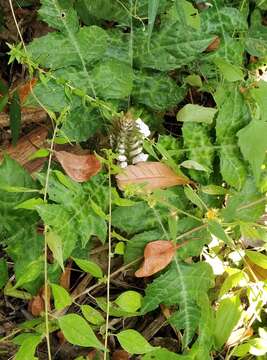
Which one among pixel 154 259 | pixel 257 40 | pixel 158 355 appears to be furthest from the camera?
pixel 257 40

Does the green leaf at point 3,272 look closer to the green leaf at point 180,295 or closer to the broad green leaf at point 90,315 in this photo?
the broad green leaf at point 90,315

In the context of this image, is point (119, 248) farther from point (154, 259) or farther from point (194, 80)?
point (194, 80)

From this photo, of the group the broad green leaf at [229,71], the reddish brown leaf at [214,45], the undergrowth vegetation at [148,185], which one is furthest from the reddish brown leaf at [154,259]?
the reddish brown leaf at [214,45]

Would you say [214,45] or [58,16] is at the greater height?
[58,16]

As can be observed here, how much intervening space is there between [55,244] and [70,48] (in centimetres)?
53

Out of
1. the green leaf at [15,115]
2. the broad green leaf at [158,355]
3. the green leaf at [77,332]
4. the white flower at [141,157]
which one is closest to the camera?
the green leaf at [77,332]

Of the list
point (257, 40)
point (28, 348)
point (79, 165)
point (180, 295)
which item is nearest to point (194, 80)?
point (257, 40)

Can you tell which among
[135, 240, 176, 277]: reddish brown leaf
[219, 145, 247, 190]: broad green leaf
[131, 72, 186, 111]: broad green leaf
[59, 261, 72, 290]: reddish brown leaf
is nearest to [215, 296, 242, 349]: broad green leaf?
[135, 240, 176, 277]: reddish brown leaf

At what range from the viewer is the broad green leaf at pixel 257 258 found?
5.01 ft

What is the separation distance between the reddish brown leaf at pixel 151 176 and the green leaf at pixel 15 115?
35 cm

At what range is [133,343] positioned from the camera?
52.1 inches

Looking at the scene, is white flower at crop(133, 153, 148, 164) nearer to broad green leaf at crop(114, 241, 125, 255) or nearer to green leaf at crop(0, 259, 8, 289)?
broad green leaf at crop(114, 241, 125, 255)

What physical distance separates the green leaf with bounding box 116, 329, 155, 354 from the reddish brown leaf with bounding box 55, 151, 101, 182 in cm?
40

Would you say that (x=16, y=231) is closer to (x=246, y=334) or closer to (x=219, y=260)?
(x=219, y=260)
